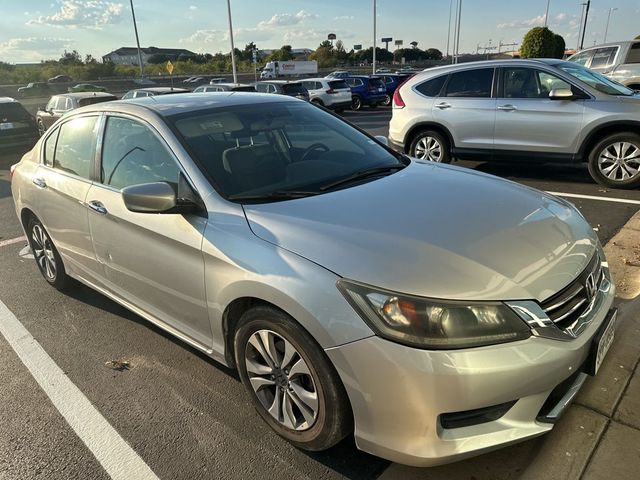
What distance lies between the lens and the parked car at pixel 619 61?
42.4ft

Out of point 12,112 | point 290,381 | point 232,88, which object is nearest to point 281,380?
point 290,381

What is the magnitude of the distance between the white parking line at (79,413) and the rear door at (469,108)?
252 inches

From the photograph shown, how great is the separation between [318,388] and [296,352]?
0.60 feet

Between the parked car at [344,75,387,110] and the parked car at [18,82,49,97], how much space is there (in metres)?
28.3

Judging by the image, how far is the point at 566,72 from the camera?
6.88 meters

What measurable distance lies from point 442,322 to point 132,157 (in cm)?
224

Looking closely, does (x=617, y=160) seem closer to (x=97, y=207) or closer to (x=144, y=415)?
(x=97, y=207)

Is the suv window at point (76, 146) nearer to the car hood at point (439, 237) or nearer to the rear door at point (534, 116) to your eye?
the car hood at point (439, 237)

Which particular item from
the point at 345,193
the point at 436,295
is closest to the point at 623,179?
the point at 345,193

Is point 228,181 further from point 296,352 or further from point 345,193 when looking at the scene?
point 296,352

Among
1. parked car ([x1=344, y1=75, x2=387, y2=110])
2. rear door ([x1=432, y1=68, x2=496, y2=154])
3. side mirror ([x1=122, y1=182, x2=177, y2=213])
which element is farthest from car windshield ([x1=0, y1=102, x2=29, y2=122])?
parked car ([x1=344, y1=75, x2=387, y2=110])

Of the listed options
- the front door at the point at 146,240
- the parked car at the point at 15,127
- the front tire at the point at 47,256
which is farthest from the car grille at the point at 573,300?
the parked car at the point at 15,127

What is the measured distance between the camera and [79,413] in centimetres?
280

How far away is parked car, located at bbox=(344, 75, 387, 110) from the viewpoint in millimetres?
22578
